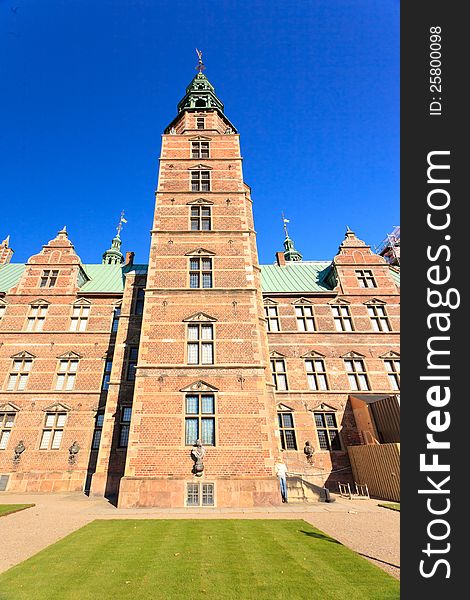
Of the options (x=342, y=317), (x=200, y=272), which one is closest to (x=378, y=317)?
(x=342, y=317)

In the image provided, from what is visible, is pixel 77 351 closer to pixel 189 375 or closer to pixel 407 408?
pixel 189 375

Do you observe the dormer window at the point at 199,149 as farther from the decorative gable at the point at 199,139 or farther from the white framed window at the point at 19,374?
the white framed window at the point at 19,374

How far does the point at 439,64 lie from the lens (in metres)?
3.70

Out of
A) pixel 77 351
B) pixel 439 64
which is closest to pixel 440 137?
pixel 439 64

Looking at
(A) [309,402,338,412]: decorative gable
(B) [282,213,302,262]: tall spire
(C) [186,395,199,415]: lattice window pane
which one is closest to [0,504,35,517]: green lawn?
(C) [186,395,199,415]: lattice window pane

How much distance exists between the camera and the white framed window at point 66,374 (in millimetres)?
17906

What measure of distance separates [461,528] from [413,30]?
5.63 metres

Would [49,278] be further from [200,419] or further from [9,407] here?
[200,419]

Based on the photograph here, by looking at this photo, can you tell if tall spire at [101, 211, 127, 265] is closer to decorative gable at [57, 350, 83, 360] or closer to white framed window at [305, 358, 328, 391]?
decorative gable at [57, 350, 83, 360]

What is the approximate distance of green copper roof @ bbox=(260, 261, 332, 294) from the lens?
71.6 feet

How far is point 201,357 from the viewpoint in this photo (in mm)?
13727

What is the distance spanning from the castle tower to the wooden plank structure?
432 cm

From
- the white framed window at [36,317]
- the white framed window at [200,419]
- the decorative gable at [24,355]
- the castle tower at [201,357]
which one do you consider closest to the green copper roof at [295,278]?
the castle tower at [201,357]

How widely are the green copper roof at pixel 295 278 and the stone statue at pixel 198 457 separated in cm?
1207
